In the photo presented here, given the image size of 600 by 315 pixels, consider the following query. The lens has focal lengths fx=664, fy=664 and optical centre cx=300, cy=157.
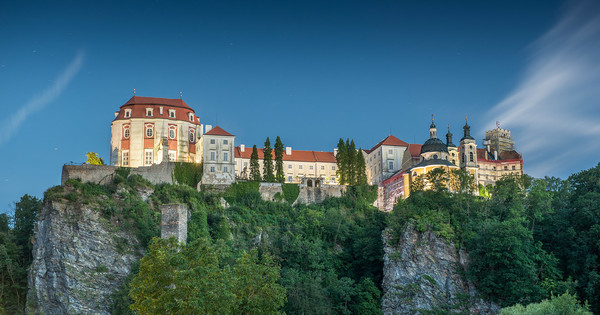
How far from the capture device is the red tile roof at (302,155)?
8238 centimetres

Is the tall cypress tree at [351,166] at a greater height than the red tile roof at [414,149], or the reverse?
the red tile roof at [414,149]

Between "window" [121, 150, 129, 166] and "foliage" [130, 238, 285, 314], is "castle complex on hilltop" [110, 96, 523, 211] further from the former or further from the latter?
"foliage" [130, 238, 285, 314]

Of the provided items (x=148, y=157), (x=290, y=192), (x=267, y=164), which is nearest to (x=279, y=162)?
(x=267, y=164)

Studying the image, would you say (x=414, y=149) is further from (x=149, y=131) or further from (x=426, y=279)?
(x=149, y=131)

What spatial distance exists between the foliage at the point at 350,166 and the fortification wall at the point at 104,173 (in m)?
20.1

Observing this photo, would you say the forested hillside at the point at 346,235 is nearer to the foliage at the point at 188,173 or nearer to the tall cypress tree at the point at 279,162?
the foliage at the point at 188,173

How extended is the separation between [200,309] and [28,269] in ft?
97.3

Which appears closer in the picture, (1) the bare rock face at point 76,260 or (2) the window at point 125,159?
(1) the bare rock face at point 76,260

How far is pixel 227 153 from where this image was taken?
238ft

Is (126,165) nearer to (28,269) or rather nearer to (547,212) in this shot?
(28,269)

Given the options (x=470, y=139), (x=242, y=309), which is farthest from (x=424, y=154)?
(x=242, y=309)

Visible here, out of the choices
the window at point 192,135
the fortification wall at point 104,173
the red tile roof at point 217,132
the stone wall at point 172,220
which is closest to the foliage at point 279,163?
the red tile roof at point 217,132

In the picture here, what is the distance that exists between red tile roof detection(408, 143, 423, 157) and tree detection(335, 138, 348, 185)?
333 inches

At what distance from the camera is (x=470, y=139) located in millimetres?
81500
